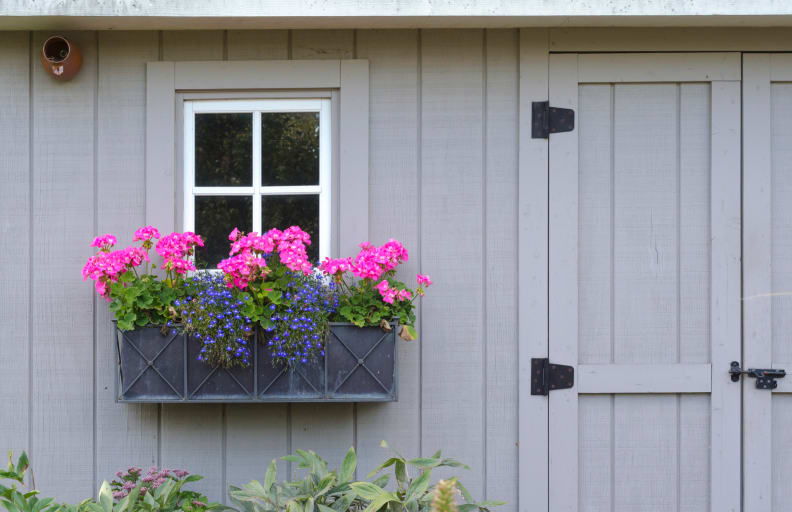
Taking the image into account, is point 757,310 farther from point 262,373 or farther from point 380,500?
point 262,373

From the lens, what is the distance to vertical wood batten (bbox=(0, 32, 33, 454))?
8.34 ft

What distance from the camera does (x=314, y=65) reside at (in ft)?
8.33

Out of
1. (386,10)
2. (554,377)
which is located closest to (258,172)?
(386,10)

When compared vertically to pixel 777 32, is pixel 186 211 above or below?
below

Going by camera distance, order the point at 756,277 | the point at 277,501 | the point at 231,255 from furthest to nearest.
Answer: the point at 756,277 → the point at 231,255 → the point at 277,501

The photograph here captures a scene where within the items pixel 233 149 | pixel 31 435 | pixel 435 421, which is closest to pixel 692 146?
pixel 435 421

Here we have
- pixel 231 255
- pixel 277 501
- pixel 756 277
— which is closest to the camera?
pixel 277 501

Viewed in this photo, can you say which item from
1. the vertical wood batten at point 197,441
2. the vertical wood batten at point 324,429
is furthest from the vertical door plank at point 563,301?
the vertical wood batten at point 197,441

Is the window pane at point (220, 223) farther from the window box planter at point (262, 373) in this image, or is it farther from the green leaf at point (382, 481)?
the green leaf at point (382, 481)

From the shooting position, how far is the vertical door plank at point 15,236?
2.54 m

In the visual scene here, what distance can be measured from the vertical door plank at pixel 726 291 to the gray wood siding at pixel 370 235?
75cm

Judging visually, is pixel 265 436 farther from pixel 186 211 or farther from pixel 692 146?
pixel 692 146

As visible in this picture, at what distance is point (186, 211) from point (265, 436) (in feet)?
2.98

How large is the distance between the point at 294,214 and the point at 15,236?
1.06 m
